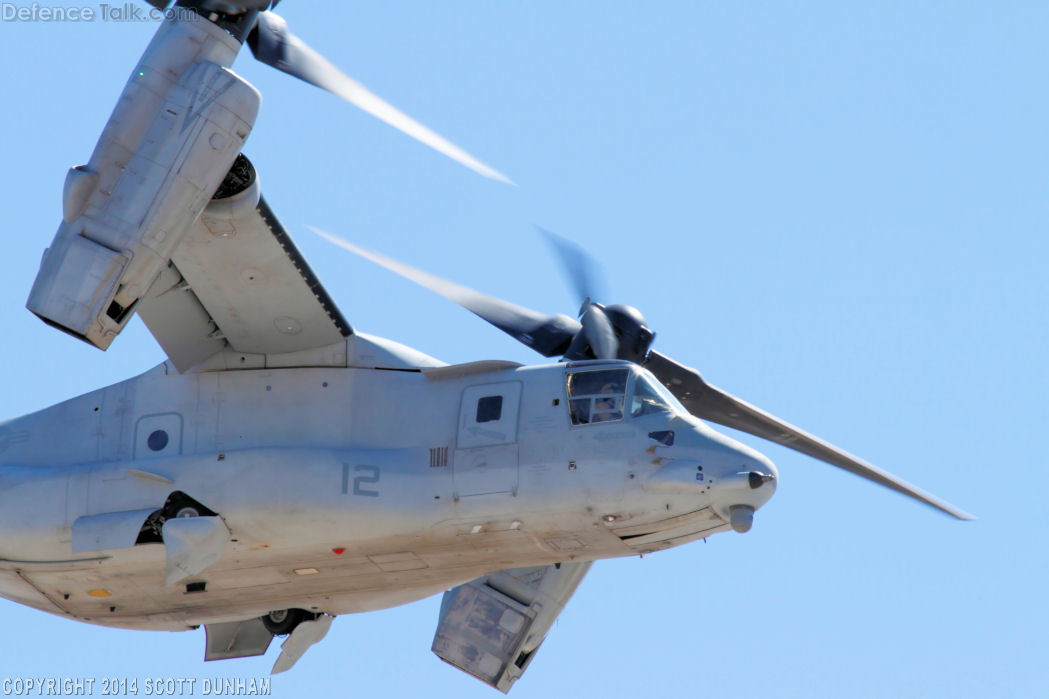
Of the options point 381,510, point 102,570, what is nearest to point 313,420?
point 381,510

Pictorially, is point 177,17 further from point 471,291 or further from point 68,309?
point 471,291

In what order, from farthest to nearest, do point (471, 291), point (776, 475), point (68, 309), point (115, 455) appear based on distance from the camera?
point (471, 291) → point (115, 455) → point (776, 475) → point (68, 309)

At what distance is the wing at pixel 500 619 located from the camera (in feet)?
80.9

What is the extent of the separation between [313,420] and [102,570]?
10.0ft

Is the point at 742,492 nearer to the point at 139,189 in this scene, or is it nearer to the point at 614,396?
the point at 614,396

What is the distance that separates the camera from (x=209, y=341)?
76.3 ft

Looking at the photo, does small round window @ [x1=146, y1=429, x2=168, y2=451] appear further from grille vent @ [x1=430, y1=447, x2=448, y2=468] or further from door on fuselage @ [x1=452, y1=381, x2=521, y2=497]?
door on fuselage @ [x1=452, y1=381, x2=521, y2=497]

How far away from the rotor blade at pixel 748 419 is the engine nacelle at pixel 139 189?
291 inches

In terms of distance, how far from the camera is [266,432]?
2272cm

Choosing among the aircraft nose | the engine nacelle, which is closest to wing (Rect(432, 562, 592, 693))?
the aircraft nose

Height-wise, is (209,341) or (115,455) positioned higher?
(209,341)

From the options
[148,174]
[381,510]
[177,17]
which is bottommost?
[381,510]

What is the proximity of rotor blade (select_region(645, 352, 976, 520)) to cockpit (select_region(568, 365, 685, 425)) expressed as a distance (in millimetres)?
3274

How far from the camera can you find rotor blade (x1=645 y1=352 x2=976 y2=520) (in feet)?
83.1
